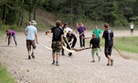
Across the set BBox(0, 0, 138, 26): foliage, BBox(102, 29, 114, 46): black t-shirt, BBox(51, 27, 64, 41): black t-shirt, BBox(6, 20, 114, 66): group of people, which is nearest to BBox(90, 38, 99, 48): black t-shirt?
BBox(6, 20, 114, 66): group of people

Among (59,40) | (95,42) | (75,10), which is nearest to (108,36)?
(95,42)

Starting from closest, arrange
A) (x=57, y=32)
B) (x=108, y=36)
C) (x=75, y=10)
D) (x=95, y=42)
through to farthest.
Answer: (x=57, y=32)
(x=108, y=36)
(x=95, y=42)
(x=75, y=10)

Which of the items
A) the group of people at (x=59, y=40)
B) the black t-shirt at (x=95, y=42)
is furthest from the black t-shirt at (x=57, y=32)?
the black t-shirt at (x=95, y=42)

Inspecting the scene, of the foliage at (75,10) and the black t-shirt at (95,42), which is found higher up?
the foliage at (75,10)

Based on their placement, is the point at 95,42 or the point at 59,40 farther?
the point at 95,42

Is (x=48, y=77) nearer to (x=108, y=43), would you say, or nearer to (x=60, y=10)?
(x=108, y=43)

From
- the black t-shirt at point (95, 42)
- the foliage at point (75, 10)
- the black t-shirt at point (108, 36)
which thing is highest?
the foliage at point (75, 10)

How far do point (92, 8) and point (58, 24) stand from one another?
62.2 metres

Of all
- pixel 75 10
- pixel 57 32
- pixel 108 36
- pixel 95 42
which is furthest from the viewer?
pixel 75 10

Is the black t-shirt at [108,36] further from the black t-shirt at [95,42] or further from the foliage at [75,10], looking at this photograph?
the foliage at [75,10]

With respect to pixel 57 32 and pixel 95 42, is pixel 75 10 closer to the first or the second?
pixel 95 42

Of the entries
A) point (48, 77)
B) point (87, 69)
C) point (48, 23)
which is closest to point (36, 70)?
point (48, 77)

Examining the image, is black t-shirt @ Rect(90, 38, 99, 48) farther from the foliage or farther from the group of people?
the foliage

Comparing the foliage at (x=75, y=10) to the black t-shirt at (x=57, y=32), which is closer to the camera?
the black t-shirt at (x=57, y=32)
